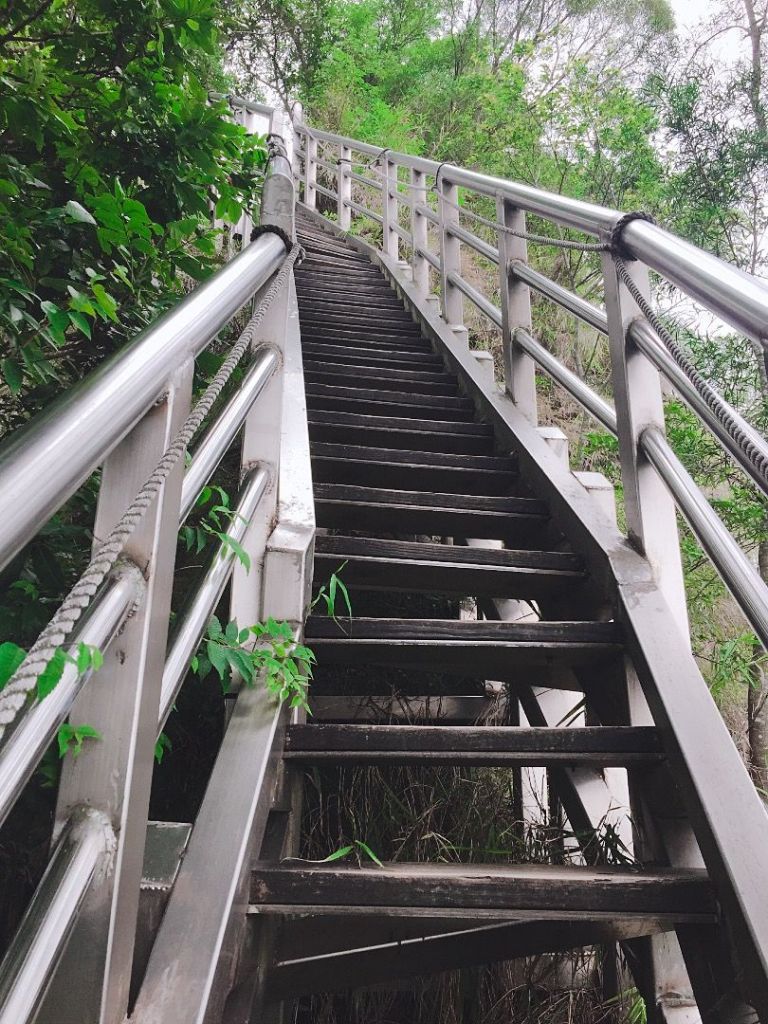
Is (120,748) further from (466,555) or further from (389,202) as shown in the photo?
(389,202)

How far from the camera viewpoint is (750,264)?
6488 millimetres

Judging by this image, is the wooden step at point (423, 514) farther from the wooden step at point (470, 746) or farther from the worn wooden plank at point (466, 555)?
the wooden step at point (470, 746)

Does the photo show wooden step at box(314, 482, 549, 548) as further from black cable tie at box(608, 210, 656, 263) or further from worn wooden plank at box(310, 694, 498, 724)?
black cable tie at box(608, 210, 656, 263)

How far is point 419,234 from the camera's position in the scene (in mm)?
5039

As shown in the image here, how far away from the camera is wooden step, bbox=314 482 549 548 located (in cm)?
219

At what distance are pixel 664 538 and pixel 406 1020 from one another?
146cm

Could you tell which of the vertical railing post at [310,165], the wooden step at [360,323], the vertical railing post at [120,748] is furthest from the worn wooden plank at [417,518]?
the vertical railing post at [310,165]

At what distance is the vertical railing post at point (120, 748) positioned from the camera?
0.62 metres

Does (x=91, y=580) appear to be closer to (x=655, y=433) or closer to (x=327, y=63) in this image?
(x=655, y=433)

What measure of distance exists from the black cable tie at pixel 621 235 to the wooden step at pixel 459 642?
0.95 m

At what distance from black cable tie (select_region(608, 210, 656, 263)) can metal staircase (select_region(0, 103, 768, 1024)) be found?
0.04 ft

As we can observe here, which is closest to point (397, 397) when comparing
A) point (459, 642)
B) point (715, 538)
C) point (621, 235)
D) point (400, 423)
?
point (400, 423)

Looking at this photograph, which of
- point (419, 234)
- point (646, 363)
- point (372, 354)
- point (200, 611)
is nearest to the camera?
point (200, 611)

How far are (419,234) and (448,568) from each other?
3832mm
